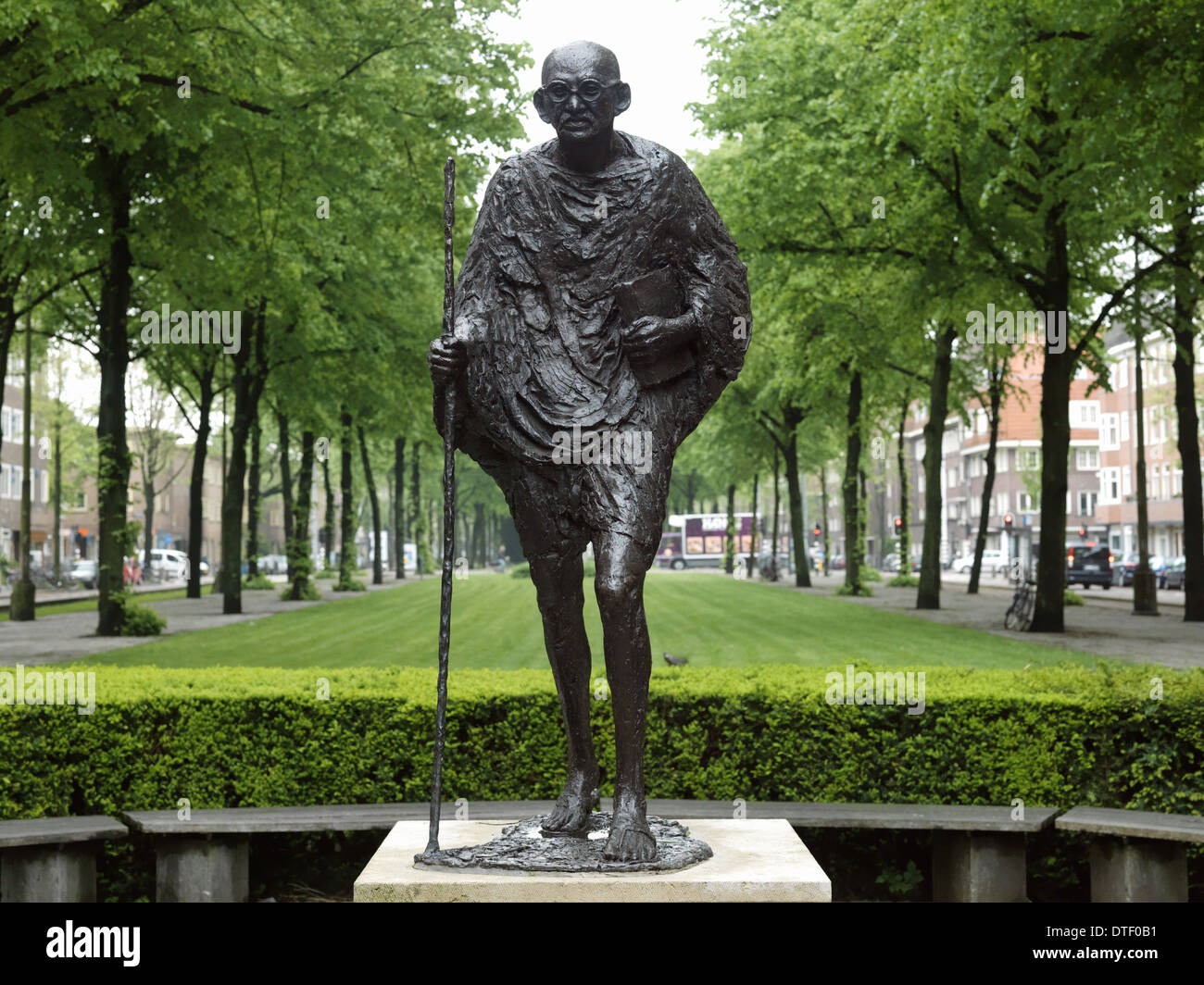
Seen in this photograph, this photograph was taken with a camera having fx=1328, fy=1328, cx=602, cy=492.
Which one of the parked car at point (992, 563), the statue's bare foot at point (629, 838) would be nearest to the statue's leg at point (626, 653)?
the statue's bare foot at point (629, 838)

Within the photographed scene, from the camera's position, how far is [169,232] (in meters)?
18.6

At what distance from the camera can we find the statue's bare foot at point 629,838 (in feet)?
15.0

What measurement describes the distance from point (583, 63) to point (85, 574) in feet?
178

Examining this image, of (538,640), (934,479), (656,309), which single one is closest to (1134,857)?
(656,309)

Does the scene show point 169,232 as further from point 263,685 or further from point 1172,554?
point 1172,554

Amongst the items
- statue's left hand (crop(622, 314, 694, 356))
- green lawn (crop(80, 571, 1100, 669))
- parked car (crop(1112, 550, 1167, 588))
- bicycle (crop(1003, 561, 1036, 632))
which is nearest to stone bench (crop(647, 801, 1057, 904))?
statue's left hand (crop(622, 314, 694, 356))

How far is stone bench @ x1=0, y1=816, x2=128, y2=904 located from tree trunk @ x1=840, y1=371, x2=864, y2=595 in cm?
3007

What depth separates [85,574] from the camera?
54.8 metres

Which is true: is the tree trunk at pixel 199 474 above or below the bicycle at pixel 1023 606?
above

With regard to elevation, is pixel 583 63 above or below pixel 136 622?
above

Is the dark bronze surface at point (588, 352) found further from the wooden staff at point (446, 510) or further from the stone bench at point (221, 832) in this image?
the stone bench at point (221, 832)

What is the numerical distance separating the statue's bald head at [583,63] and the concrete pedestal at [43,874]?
14.9 feet

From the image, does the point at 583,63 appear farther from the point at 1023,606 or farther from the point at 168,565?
the point at 168,565

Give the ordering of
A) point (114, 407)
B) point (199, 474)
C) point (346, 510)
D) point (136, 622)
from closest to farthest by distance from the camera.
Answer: point (114, 407) < point (136, 622) < point (199, 474) < point (346, 510)
